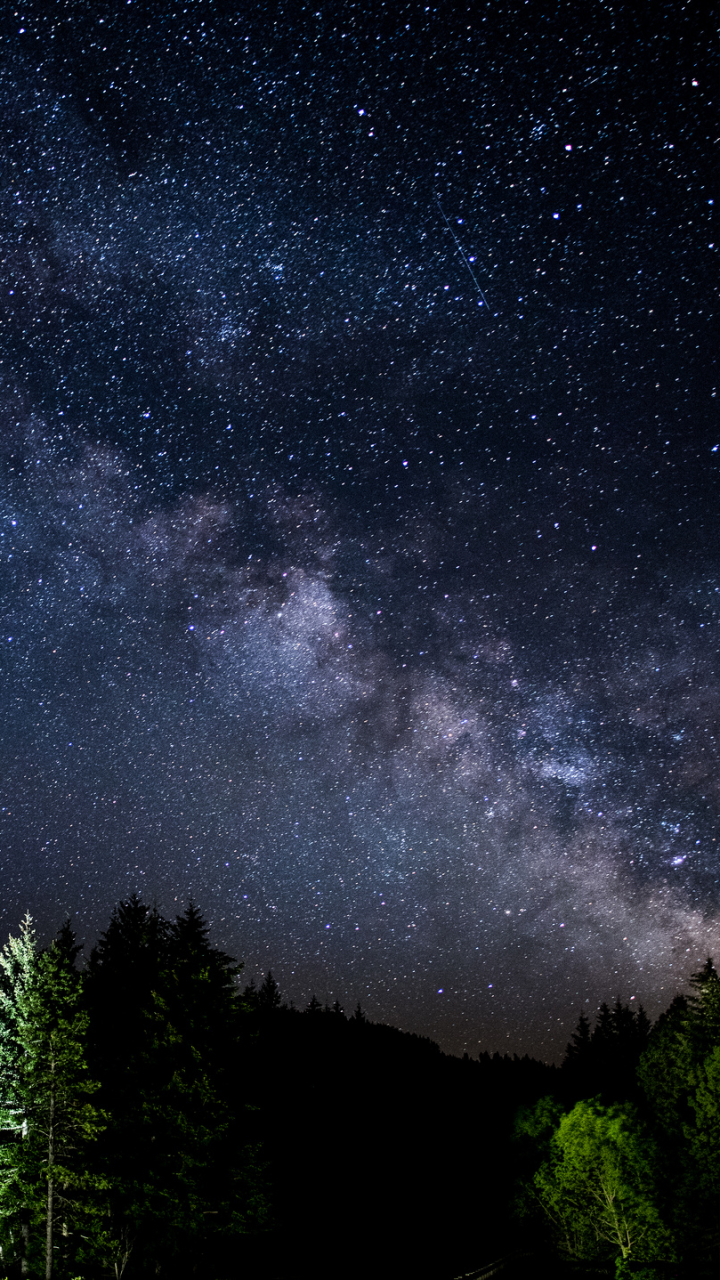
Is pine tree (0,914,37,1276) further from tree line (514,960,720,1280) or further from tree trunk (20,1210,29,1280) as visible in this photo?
tree line (514,960,720,1280)

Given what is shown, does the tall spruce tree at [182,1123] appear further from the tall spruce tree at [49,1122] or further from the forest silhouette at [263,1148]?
the tall spruce tree at [49,1122]

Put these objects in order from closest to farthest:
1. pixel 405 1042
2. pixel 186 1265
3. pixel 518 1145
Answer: pixel 186 1265 < pixel 518 1145 < pixel 405 1042

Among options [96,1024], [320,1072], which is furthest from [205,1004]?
[320,1072]

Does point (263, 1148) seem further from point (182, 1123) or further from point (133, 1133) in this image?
point (182, 1123)

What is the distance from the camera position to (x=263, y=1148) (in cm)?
4219

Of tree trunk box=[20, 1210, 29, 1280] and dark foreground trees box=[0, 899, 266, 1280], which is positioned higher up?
dark foreground trees box=[0, 899, 266, 1280]

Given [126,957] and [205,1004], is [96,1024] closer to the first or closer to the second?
[126,957]

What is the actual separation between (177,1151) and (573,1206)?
24.2 metres

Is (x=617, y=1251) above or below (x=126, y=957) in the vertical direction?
below

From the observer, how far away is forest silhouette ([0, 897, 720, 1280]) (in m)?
23.5

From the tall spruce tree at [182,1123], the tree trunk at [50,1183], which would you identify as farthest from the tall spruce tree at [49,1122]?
the tall spruce tree at [182,1123]

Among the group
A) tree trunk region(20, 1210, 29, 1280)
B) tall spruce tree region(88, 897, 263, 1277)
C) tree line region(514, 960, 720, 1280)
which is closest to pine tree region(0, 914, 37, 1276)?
tree trunk region(20, 1210, 29, 1280)

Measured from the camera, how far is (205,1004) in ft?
84.7

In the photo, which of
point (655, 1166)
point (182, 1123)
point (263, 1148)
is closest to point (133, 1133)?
point (182, 1123)
